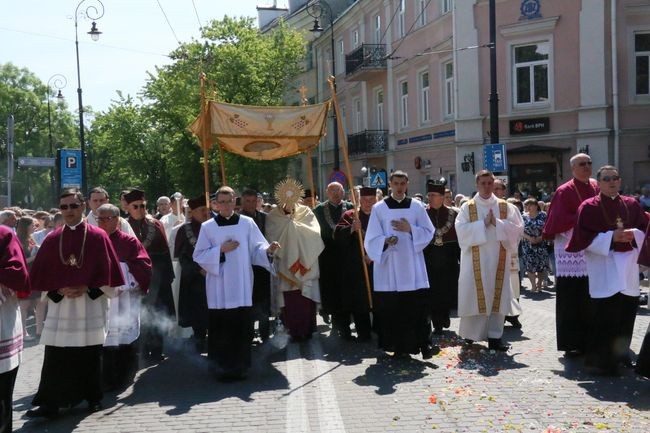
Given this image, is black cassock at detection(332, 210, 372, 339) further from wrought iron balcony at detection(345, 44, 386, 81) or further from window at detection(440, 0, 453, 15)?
wrought iron balcony at detection(345, 44, 386, 81)

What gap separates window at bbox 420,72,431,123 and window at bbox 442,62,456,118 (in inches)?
66.0

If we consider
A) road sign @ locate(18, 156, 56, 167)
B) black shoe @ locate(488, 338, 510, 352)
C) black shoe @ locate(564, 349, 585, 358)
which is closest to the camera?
black shoe @ locate(564, 349, 585, 358)

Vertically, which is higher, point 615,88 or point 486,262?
point 615,88

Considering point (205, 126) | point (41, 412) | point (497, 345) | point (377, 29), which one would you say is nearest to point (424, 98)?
point (377, 29)

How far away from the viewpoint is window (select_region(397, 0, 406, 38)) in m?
29.2

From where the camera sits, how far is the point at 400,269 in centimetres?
827

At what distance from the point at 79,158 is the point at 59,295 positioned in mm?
14472

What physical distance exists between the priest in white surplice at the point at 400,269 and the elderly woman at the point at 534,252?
20.6 ft

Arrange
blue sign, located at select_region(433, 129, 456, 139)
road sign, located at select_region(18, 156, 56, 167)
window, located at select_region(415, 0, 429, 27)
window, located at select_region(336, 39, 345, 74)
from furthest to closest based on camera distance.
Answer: window, located at select_region(336, 39, 345, 74)
window, located at select_region(415, 0, 429, 27)
blue sign, located at select_region(433, 129, 456, 139)
road sign, located at select_region(18, 156, 56, 167)

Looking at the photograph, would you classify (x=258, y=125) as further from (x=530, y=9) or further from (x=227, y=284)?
(x=530, y=9)

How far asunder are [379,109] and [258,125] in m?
23.9

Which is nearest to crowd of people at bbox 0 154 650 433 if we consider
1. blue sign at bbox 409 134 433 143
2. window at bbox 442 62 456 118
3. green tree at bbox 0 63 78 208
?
window at bbox 442 62 456 118

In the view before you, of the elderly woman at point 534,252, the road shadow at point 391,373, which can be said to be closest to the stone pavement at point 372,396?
the road shadow at point 391,373

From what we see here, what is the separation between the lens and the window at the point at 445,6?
2541cm
